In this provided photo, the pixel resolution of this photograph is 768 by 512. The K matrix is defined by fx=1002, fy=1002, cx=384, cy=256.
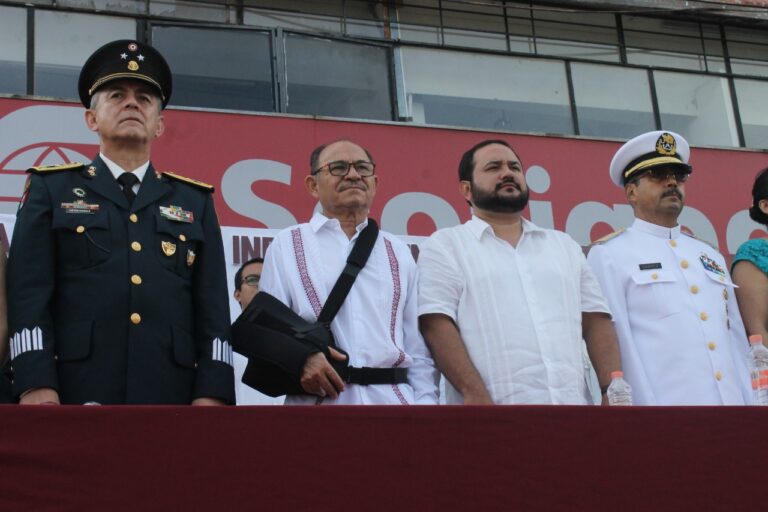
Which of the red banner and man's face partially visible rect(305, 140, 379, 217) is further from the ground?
the red banner

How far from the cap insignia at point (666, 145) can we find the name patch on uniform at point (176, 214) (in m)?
1.83

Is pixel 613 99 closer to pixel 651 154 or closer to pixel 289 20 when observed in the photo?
pixel 289 20

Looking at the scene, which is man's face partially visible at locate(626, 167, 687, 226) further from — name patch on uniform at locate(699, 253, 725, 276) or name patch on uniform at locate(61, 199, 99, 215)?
name patch on uniform at locate(61, 199, 99, 215)

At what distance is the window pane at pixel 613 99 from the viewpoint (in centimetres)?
827

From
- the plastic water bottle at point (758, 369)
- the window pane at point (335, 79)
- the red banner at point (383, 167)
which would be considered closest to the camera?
the plastic water bottle at point (758, 369)

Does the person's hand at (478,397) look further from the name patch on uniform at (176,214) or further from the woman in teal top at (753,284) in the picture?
the woman in teal top at (753,284)

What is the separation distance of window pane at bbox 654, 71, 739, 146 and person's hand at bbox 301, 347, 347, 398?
21.2 ft

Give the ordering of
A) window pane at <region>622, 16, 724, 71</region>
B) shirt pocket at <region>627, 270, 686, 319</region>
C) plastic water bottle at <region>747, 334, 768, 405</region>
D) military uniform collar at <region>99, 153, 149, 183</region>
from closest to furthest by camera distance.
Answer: military uniform collar at <region>99, 153, 149, 183</region> → plastic water bottle at <region>747, 334, 768, 405</region> → shirt pocket at <region>627, 270, 686, 319</region> → window pane at <region>622, 16, 724, 71</region>

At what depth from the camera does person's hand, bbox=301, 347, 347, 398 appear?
2.63 meters

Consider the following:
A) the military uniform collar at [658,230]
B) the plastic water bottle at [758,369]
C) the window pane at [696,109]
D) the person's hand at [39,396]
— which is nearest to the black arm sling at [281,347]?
the person's hand at [39,396]

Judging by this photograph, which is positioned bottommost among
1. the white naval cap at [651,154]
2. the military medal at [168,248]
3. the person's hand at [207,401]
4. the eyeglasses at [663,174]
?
the person's hand at [207,401]

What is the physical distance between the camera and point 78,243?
2.59 meters

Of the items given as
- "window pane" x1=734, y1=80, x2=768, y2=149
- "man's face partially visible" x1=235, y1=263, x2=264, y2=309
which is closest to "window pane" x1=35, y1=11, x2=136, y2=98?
"man's face partially visible" x1=235, y1=263, x2=264, y2=309

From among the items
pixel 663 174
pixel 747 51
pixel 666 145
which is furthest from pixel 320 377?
pixel 747 51
